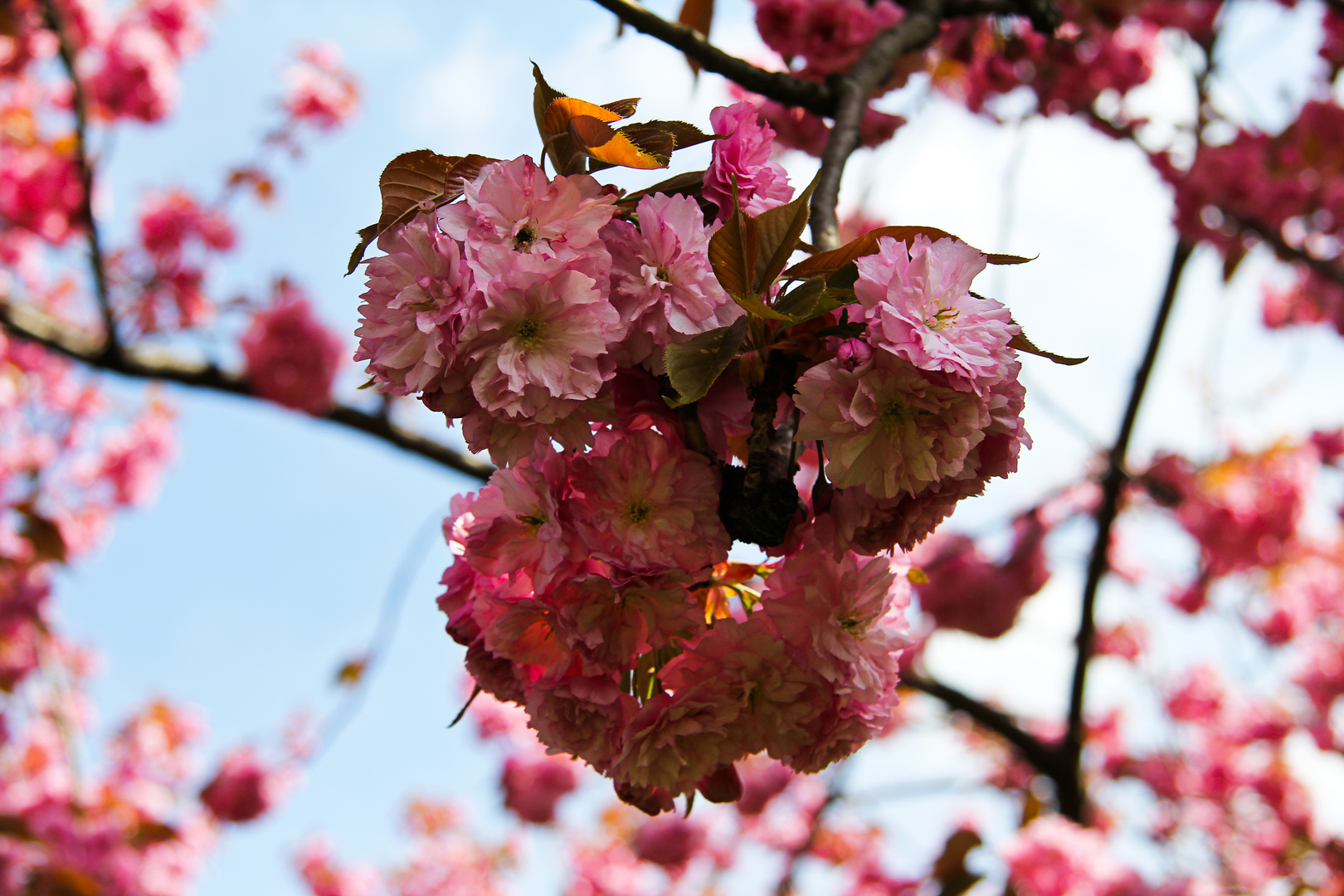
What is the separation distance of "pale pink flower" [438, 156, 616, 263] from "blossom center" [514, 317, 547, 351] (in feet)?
0.17

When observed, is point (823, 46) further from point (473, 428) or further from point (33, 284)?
point (33, 284)

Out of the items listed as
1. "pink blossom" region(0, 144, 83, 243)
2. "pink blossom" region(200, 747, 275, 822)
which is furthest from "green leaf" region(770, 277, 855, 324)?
"pink blossom" region(200, 747, 275, 822)

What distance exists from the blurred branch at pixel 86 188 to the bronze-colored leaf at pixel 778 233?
280 cm

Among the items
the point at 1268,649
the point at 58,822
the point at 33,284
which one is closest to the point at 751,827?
the point at 1268,649

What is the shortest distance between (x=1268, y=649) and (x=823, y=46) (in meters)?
5.85

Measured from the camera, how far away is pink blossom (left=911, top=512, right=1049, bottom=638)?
3.51 meters

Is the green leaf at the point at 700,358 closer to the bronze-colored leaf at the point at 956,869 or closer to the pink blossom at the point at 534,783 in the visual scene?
→ the bronze-colored leaf at the point at 956,869

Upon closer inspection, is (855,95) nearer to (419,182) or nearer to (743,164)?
(743,164)

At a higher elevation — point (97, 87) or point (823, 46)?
point (97, 87)

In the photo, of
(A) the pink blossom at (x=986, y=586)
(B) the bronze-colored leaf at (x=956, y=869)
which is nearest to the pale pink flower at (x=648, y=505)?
(B) the bronze-colored leaf at (x=956, y=869)

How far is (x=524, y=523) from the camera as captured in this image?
0.66 meters

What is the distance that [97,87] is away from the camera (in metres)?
4.15

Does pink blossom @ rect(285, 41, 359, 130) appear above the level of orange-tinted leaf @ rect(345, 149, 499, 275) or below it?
above

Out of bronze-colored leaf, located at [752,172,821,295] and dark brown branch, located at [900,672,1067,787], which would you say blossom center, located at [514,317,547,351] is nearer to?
bronze-colored leaf, located at [752,172,821,295]
